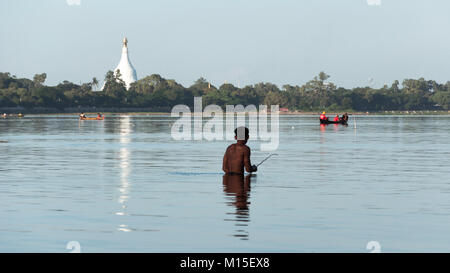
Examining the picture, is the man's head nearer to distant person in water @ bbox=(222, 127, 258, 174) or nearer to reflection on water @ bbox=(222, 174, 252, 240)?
distant person in water @ bbox=(222, 127, 258, 174)

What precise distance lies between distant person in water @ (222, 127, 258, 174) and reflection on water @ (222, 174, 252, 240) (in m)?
0.41

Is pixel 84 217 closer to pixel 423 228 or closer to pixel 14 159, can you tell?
pixel 423 228

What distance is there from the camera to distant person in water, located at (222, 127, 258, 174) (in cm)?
2638

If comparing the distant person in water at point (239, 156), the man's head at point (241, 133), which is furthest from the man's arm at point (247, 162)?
the man's head at point (241, 133)

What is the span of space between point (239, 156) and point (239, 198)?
3942 mm

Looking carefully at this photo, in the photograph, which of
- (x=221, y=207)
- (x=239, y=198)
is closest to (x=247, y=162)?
(x=239, y=198)

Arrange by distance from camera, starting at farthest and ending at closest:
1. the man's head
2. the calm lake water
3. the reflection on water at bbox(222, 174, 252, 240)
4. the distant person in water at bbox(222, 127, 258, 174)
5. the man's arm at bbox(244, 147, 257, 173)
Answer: the man's arm at bbox(244, 147, 257, 173)
the distant person in water at bbox(222, 127, 258, 174)
the man's head
the reflection on water at bbox(222, 174, 252, 240)
the calm lake water

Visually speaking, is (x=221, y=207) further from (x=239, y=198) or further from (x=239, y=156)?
(x=239, y=156)

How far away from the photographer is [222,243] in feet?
53.4

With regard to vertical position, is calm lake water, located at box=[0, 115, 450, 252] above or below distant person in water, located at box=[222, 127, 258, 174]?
below

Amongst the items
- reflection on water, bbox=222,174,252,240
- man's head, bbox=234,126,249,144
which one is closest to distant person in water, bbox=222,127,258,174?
man's head, bbox=234,126,249,144

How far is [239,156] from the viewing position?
27484 mm
